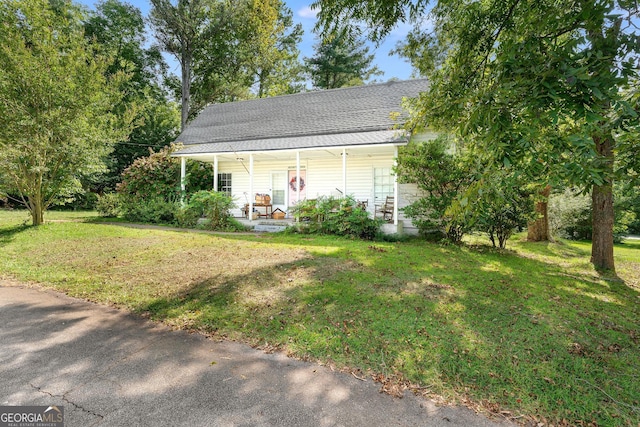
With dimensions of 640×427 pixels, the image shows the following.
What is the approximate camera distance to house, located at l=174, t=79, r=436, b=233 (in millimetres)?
11898

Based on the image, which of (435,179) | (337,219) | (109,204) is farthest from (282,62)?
(435,179)

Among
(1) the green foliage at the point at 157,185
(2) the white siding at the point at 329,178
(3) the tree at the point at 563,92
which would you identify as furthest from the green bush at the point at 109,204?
(3) the tree at the point at 563,92

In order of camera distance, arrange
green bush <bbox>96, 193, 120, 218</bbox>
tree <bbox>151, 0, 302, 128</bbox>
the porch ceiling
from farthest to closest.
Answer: tree <bbox>151, 0, 302, 128</bbox>, green bush <bbox>96, 193, 120, 218</bbox>, the porch ceiling

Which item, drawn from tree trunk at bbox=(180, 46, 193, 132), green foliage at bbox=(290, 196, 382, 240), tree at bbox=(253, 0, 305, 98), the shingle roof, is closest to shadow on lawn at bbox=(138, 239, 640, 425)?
green foliage at bbox=(290, 196, 382, 240)

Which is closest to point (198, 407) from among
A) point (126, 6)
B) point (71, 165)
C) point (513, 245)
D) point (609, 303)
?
point (609, 303)

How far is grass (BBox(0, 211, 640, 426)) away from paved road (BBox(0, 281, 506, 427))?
0.26 m

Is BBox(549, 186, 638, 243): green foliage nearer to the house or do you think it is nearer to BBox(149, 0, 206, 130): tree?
the house

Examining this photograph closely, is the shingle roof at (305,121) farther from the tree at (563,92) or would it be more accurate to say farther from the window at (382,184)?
the tree at (563,92)

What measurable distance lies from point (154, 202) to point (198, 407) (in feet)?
43.1

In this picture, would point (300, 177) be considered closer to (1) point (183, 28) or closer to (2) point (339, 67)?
(2) point (339, 67)

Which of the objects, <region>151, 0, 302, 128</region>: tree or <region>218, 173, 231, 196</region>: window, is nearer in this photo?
<region>218, 173, 231, 196</region>: window

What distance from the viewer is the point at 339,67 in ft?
90.7

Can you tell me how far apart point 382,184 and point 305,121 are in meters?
5.02

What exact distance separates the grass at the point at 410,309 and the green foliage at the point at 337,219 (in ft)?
6.48
